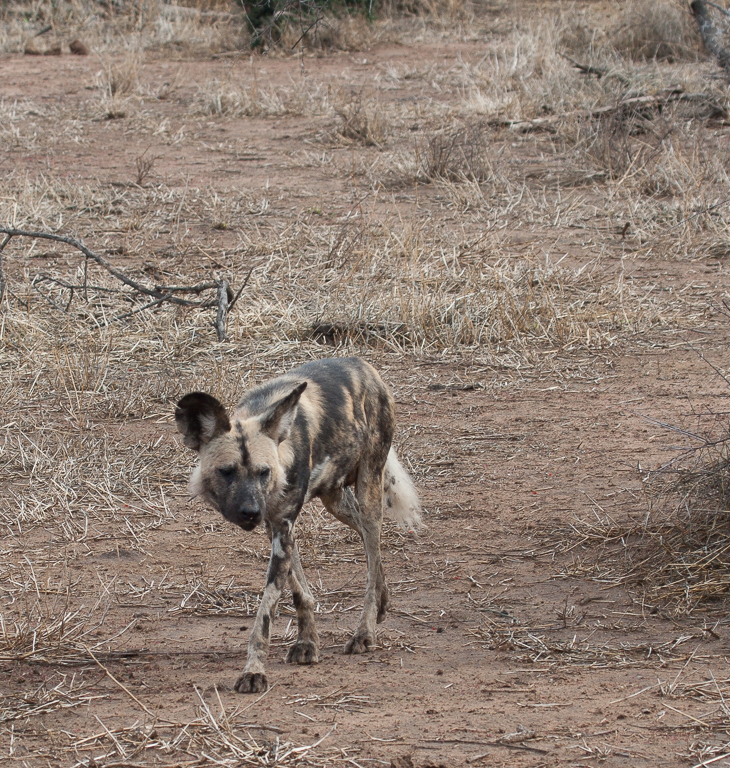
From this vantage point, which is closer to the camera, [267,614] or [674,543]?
[267,614]

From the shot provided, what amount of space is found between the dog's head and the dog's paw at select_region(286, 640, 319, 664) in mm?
514

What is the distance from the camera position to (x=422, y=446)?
5199mm

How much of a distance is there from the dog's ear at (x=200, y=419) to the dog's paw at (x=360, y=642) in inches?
33.2

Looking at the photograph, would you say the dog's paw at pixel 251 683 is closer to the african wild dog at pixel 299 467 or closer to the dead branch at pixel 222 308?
the african wild dog at pixel 299 467

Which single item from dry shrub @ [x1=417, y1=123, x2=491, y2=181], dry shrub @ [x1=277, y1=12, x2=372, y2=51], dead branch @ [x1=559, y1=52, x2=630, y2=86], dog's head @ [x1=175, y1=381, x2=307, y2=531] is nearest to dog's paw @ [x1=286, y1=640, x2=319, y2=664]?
dog's head @ [x1=175, y1=381, x2=307, y2=531]

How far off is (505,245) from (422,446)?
3.06 metres

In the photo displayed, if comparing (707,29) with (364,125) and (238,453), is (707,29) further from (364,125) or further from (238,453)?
(238,453)

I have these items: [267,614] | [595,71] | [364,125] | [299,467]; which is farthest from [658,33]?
[267,614]

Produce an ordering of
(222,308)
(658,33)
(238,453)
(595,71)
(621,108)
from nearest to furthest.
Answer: (238,453), (222,308), (621,108), (595,71), (658,33)

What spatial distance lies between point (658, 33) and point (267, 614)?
12.0m

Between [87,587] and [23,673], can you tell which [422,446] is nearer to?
[87,587]

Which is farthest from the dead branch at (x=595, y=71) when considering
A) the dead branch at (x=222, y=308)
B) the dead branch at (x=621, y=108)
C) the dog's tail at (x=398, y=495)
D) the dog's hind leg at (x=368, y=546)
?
the dog's hind leg at (x=368, y=546)

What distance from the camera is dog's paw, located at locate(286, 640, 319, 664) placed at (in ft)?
10.9

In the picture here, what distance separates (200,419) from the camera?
312cm
